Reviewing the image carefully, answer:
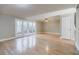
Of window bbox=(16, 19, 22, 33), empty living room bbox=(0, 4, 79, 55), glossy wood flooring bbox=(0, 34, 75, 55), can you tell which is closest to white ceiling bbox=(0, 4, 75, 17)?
empty living room bbox=(0, 4, 79, 55)

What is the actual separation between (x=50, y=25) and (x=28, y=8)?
1.68 feet

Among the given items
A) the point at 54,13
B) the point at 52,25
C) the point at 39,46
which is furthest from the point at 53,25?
the point at 39,46

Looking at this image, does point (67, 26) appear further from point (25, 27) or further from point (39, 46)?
point (25, 27)

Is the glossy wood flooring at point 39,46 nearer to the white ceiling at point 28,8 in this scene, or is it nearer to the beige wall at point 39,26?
the beige wall at point 39,26

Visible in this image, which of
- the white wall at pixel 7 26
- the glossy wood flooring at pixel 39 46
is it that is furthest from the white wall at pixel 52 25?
the white wall at pixel 7 26

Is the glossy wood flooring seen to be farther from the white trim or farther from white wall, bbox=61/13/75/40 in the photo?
the white trim

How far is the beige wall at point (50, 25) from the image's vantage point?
190 centimetres

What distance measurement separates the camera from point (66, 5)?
163cm

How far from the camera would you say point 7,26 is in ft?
6.24

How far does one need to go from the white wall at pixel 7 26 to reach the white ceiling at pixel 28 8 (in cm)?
10

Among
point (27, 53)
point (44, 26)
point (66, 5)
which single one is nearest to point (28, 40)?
point (27, 53)

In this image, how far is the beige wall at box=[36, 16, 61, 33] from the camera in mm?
1898

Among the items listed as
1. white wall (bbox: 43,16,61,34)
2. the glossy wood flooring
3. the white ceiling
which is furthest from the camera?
white wall (bbox: 43,16,61,34)
